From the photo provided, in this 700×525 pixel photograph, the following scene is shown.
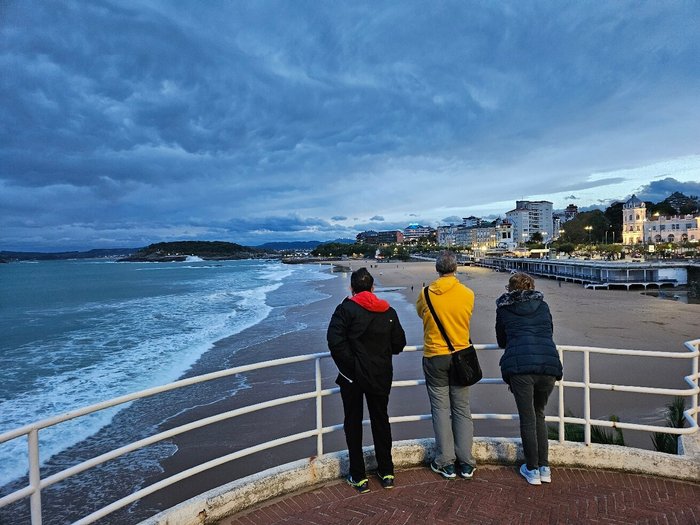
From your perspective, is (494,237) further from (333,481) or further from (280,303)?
(333,481)

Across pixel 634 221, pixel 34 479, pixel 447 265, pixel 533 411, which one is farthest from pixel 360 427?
pixel 634 221

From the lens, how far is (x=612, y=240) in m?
110

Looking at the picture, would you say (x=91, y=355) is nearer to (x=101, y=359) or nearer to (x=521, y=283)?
(x=101, y=359)

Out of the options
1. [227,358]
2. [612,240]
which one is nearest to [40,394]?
[227,358]

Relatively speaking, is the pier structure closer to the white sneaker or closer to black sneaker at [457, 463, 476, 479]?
the white sneaker

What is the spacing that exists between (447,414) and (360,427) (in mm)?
706

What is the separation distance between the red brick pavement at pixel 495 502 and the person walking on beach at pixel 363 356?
0.22m

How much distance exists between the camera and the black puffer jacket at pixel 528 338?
3.22m

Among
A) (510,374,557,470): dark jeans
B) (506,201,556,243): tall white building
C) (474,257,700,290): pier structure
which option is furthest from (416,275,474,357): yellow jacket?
(506,201,556,243): tall white building

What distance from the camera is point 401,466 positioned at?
3.80 metres

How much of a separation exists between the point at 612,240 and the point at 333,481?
410 ft

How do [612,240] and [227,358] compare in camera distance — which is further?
[612,240]

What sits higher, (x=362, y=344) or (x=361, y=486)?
(x=362, y=344)

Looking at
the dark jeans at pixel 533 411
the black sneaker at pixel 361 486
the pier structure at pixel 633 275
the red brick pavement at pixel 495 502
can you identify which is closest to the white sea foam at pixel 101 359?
the red brick pavement at pixel 495 502
